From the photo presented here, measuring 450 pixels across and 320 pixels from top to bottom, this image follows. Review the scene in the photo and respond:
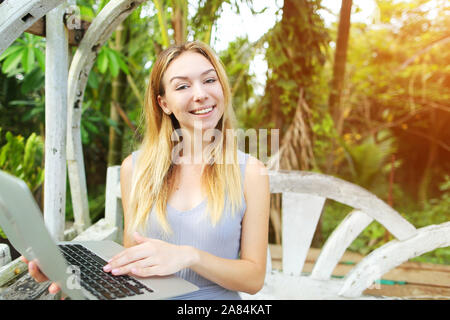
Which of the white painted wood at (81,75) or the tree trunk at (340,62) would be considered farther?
the tree trunk at (340,62)

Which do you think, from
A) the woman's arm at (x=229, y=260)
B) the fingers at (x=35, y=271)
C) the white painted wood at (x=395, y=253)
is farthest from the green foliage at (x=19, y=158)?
the white painted wood at (x=395, y=253)

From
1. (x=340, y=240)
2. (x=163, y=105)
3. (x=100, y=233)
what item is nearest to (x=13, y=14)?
(x=163, y=105)

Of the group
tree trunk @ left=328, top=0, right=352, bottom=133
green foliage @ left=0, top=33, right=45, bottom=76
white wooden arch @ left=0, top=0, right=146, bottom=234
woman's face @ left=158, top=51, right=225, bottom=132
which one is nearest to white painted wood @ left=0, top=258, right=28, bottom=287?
white wooden arch @ left=0, top=0, right=146, bottom=234

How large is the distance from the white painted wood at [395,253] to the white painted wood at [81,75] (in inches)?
49.2

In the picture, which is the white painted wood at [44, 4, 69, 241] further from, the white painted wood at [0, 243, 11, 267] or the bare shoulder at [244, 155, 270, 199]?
the bare shoulder at [244, 155, 270, 199]

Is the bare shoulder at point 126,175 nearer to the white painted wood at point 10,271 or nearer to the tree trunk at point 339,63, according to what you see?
the white painted wood at point 10,271

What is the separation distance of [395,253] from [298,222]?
1.36 ft

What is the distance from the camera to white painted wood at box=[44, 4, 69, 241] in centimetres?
139

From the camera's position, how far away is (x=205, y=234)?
1.12 m

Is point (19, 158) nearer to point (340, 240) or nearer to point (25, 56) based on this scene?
point (25, 56)

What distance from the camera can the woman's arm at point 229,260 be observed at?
0.87m

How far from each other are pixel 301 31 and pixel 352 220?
5.51 ft

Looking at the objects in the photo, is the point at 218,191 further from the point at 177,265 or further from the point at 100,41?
the point at 100,41
